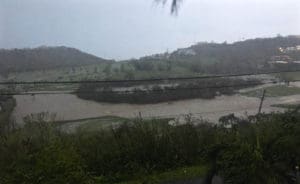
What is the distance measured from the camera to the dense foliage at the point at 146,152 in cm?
404

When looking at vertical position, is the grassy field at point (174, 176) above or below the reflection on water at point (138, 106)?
above

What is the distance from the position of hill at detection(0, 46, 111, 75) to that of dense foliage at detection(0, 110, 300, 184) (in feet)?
49.8

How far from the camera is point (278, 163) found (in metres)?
4.10

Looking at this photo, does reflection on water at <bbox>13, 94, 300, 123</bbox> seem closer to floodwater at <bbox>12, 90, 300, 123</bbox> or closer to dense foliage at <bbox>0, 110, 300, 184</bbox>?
floodwater at <bbox>12, 90, 300, 123</bbox>

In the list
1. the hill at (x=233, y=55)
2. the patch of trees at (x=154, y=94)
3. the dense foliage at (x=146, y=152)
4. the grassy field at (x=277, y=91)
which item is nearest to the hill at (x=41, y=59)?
the patch of trees at (x=154, y=94)

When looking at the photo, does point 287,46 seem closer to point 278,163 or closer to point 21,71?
point 21,71

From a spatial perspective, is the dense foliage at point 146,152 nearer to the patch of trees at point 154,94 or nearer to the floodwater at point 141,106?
the floodwater at point 141,106

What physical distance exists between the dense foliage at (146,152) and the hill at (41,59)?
15.2 m

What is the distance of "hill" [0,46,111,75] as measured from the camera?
2820 centimetres

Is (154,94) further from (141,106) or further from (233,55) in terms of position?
(233,55)

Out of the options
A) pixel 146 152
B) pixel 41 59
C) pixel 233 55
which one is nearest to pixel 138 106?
pixel 41 59

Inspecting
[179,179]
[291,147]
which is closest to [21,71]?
[179,179]

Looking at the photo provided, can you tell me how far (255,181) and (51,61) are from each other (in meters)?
35.4

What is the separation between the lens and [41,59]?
36.6 metres
